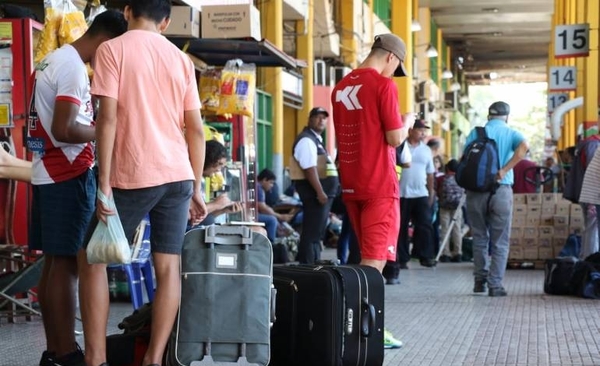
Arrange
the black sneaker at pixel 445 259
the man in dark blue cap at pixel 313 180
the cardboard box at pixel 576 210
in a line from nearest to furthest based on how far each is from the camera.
→ the man in dark blue cap at pixel 313 180 → the cardboard box at pixel 576 210 → the black sneaker at pixel 445 259

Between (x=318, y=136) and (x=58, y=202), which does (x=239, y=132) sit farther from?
(x=58, y=202)

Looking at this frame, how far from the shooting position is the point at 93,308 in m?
5.55

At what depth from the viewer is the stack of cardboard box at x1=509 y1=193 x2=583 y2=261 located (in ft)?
51.3

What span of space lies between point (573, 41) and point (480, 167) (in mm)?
14199

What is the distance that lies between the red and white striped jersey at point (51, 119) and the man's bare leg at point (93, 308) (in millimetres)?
674

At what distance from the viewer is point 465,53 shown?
219 ft

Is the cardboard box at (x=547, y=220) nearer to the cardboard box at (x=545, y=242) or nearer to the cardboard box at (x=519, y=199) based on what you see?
the cardboard box at (x=545, y=242)

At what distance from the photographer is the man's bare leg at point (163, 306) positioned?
5555mm

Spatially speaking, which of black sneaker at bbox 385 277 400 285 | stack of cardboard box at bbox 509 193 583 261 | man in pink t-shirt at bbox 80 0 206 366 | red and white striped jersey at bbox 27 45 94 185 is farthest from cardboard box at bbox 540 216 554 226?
man in pink t-shirt at bbox 80 0 206 366

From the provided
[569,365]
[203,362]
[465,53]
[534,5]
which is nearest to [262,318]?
[203,362]

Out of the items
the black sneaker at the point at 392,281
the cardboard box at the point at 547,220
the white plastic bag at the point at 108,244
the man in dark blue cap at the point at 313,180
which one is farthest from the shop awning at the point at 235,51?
the white plastic bag at the point at 108,244

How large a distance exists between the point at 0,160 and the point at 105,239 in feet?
9.52

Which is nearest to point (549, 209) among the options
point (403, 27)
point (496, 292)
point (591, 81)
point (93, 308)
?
point (496, 292)

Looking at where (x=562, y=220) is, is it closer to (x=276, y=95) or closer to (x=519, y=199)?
(x=519, y=199)
